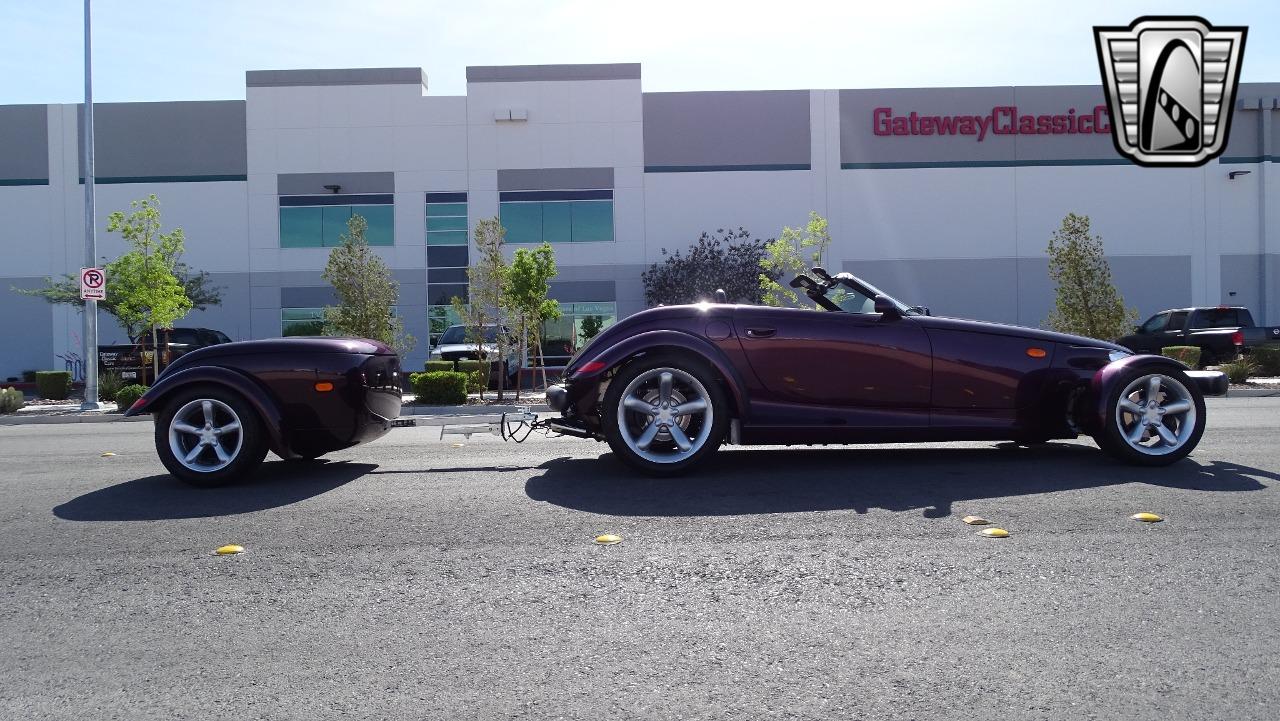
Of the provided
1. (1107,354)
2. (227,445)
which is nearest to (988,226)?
(1107,354)

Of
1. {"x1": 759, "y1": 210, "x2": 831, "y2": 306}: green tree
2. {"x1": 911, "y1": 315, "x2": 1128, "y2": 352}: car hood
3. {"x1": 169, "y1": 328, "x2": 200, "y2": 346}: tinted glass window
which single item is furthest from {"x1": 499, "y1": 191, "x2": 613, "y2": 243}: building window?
{"x1": 911, "y1": 315, "x2": 1128, "y2": 352}: car hood

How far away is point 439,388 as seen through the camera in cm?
1603

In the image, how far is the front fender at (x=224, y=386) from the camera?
555cm

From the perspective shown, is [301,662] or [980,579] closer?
[301,662]

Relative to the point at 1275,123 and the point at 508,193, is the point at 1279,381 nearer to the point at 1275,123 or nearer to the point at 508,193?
the point at 1275,123

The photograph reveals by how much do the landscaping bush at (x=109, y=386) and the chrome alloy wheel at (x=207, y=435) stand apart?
1525cm

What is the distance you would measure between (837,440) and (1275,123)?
33.4 metres

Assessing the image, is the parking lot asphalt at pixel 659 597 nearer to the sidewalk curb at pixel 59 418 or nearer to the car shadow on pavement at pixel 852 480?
the car shadow on pavement at pixel 852 480

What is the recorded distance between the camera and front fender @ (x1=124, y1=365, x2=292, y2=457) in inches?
218

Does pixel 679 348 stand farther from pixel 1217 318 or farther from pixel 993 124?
pixel 993 124

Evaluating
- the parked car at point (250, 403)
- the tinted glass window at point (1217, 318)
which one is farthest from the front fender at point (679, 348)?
the tinted glass window at point (1217, 318)

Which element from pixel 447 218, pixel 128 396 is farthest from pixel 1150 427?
pixel 447 218

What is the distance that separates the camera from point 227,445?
18.5 ft

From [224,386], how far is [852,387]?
12.9 feet
